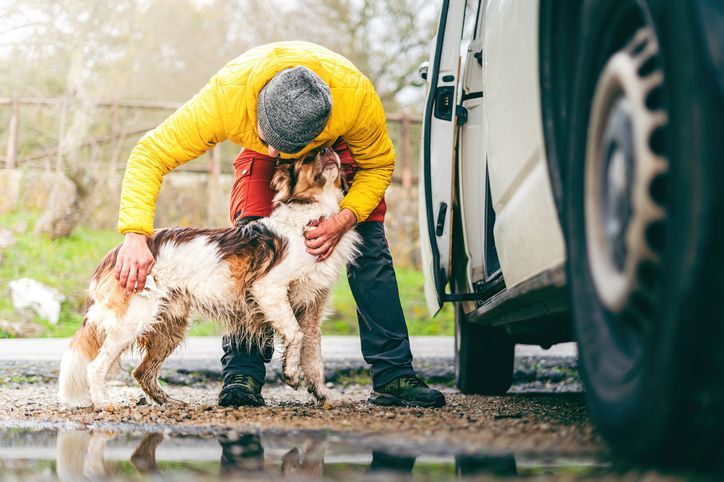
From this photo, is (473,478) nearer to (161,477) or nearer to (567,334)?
(161,477)

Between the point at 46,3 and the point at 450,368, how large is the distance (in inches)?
448

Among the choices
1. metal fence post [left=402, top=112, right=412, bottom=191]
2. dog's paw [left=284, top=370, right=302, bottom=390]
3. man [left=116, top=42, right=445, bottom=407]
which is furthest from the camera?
metal fence post [left=402, top=112, right=412, bottom=191]

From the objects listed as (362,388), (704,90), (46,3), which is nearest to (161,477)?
(704,90)

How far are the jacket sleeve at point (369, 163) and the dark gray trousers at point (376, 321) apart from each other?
191 mm

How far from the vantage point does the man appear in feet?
12.9

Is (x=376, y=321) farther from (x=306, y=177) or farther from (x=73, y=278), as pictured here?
(x=73, y=278)

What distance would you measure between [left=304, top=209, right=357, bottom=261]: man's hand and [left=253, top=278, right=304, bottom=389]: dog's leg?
0.85ft

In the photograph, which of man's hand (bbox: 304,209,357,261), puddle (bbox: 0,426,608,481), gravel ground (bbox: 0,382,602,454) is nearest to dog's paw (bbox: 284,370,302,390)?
gravel ground (bbox: 0,382,602,454)

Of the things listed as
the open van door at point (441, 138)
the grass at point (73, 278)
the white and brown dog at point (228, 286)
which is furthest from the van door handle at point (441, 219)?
the grass at point (73, 278)

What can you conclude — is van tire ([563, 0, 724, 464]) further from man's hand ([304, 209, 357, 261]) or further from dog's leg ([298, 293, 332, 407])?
dog's leg ([298, 293, 332, 407])

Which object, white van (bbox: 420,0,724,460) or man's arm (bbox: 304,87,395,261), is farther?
man's arm (bbox: 304,87,395,261)

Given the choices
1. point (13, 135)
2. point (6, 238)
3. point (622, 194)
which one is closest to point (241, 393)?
point (622, 194)

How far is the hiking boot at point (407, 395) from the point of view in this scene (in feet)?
13.7

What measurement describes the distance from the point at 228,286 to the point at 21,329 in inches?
289
